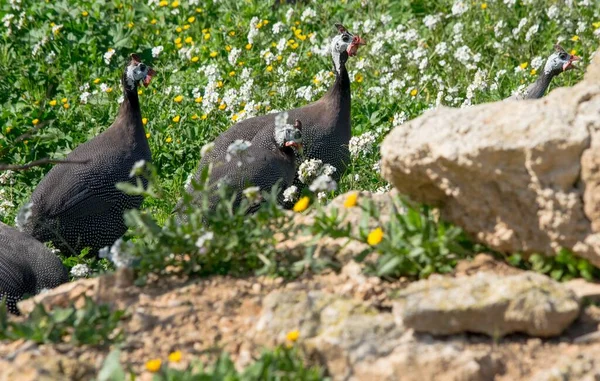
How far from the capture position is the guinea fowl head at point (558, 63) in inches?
299

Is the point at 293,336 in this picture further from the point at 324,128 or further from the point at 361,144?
the point at 324,128

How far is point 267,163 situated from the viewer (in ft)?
21.9

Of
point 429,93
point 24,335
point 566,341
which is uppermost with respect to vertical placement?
point 24,335

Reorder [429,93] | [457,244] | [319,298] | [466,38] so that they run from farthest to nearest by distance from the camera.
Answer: [466,38] → [429,93] → [457,244] → [319,298]

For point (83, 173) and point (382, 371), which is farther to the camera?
point (83, 173)

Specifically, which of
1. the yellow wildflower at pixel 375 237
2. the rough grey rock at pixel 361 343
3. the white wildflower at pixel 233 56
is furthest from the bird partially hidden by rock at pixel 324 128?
the rough grey rock at pixel 361 343

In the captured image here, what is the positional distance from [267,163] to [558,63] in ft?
7.33

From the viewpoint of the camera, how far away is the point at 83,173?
6961mm

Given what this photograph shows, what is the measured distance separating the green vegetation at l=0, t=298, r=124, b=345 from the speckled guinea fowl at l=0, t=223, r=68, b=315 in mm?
2349

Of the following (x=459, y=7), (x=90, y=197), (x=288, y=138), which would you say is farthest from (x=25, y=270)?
(x=459, y=7)

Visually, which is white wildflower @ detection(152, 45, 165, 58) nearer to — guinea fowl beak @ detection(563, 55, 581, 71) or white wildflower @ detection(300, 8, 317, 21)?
white wildflower @ detection(300, 8, 317, 21)

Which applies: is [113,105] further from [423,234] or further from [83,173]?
[423,234]

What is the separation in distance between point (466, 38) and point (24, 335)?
19.3ft

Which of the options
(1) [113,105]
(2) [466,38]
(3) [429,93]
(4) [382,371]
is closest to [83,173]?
(1) [113,105]
